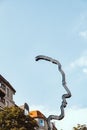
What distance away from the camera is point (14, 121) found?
183 ft

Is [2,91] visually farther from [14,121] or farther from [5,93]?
[14,121]

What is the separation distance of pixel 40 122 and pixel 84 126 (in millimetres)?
49975

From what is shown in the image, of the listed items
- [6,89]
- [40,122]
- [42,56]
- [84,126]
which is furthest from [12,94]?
[42,56]

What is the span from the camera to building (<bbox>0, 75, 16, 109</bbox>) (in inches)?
3359

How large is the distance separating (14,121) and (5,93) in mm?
32666

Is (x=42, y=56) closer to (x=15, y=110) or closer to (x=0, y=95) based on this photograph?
(x=15, y=110)

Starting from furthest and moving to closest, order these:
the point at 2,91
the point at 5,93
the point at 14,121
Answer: the point at 5,93
the point at 2,91
the point at 14,121

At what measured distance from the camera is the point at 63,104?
5770 millimetres

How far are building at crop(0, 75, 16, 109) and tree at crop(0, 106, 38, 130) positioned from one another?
26.7 metres

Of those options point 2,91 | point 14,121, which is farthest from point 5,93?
point 14,121

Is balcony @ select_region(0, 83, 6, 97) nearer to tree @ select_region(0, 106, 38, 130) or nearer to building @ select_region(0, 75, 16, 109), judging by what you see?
building @ select_region(0, 75, 16, 109)

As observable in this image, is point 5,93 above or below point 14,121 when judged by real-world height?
above

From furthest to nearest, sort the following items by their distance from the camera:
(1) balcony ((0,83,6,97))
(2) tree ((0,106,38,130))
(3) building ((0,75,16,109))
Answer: (3) building ((0,75,16,109)) < (1) balcony ((0,83,6,97)) < (2) tree ((0,106,38,130))

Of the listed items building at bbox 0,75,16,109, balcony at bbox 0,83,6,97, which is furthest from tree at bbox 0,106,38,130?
balcony at bbox 0,83,6,97
